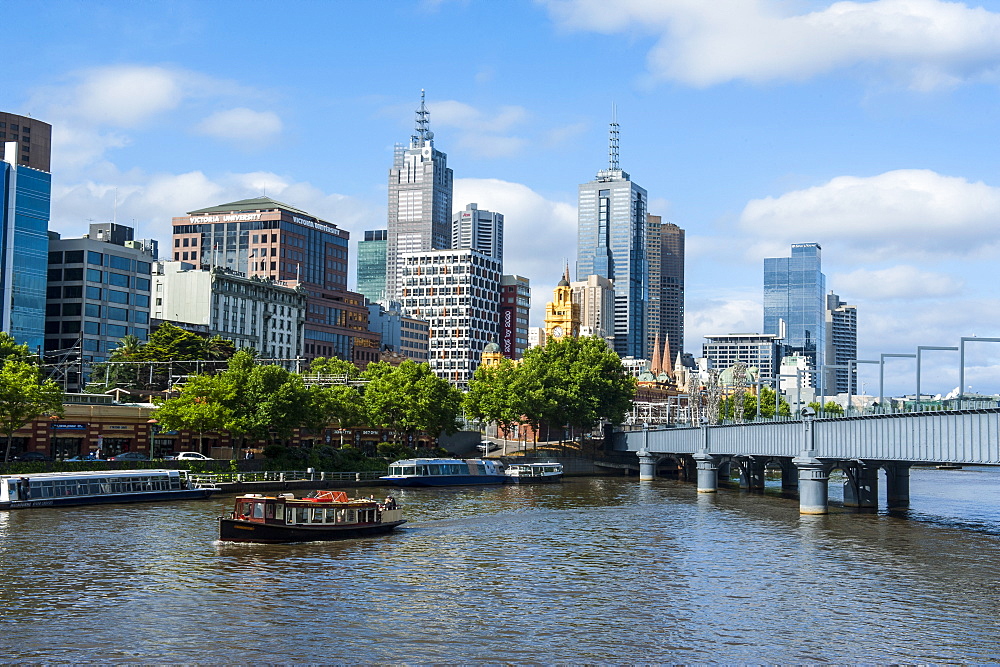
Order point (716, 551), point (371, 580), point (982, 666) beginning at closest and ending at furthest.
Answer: point (982, 666) → point (371, 580) → point (716, 551)

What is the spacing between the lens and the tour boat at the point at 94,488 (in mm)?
94312

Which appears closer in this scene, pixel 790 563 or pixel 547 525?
pixel 790 563

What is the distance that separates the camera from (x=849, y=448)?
10075 centimetres

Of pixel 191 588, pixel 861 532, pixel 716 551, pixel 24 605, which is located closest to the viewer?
pixel 24 605

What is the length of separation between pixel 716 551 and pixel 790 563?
7.14 metres

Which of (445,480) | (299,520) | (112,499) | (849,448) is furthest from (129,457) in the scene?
(849,448)

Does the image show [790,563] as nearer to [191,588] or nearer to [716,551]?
[716,551]

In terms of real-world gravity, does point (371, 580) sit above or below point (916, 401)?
below

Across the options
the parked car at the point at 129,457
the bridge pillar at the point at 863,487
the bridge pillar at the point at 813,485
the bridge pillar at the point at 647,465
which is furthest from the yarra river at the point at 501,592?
the bridge pillar at the point at 647,465

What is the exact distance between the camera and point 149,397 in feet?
484

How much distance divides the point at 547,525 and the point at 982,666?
2017 inches

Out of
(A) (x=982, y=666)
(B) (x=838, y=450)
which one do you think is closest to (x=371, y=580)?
(A) (x=982, y=666)

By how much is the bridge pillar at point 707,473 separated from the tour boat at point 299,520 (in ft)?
213

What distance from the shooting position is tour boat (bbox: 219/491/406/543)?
7812cm
